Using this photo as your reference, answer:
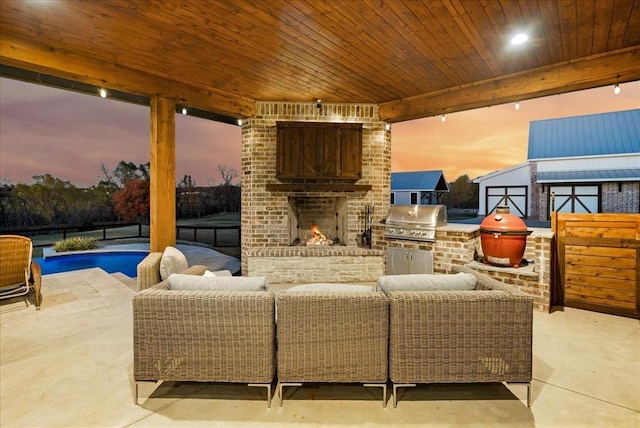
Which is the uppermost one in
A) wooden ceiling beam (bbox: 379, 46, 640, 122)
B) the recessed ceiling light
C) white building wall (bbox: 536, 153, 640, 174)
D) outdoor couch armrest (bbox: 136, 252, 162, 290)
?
the recessed ceiling light

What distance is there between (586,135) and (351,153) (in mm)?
8223

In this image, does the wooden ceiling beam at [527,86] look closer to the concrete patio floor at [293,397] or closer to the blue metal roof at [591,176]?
the concrete patio floor at [293,397]

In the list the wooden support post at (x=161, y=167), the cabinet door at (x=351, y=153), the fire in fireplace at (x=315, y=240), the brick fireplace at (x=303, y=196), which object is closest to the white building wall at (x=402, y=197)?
the brick fireplace at (x=303, y=196)

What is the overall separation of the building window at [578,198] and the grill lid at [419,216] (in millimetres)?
5735

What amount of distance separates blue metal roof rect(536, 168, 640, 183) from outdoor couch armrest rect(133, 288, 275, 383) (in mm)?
9889

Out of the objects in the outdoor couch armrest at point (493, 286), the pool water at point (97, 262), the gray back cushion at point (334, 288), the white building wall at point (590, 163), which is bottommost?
the pool water at point (97, 262)

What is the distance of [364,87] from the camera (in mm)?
4562

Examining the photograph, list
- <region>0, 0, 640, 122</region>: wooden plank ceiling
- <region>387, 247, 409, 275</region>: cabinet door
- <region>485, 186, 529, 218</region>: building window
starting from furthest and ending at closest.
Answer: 1. <region>485, 186, 529, 218</region>: building window
2. <region>387, 247, 409, 275</region>: cabinet door
3. <region>0, 0, 640, 122</region>: wooden plank ceiling

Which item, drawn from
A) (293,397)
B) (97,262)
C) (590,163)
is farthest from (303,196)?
(590,163)

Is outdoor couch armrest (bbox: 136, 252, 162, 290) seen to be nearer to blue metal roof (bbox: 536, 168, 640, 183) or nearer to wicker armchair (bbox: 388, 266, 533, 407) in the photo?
wicker armchair (bbox: 388, 266, 533, 407)

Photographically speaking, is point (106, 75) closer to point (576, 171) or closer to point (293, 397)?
point (293, 397)

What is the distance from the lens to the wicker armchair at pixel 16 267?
3404 mm

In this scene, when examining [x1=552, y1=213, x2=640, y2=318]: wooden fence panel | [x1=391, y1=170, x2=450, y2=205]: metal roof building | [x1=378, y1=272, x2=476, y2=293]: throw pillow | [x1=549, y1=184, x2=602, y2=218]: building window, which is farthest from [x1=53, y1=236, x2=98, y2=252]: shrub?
[x1=549, y1=184, x2=602, y2=218]: building window

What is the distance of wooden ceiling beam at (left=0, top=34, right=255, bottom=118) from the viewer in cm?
313
